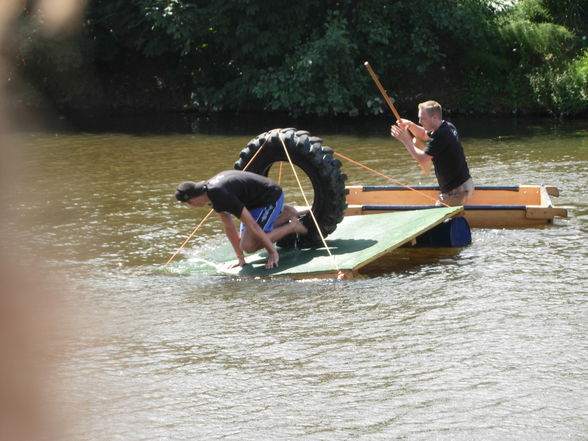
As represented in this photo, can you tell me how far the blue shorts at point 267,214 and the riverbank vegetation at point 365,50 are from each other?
1202 centimetres

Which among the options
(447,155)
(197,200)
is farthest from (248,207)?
(447,155)

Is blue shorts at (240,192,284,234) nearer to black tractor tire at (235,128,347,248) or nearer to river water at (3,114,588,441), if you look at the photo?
black tractor tire at (235,128,347,248)

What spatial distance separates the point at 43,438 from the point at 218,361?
165 cm

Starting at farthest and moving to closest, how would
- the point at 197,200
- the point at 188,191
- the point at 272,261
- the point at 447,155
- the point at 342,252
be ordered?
the point at 447,155
the point at 342,252
the point at 272,261
the point at 197,200
the point at 188,191

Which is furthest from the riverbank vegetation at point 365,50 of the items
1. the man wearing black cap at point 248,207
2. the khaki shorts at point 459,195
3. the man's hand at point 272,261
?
the man's hand at point 272,261

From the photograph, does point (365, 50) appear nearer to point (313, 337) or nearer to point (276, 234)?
point (276, 234)

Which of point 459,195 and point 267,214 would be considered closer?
point 267,214

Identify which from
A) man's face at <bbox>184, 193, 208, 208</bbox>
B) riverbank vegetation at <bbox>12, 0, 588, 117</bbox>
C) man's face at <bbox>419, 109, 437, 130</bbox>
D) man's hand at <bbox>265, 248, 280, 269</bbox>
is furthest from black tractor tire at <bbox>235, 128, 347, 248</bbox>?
riverbank vegetation at <bbox>12, 0, 588, 117</bbox>

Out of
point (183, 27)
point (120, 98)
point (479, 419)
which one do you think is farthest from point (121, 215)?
point (120, 98)

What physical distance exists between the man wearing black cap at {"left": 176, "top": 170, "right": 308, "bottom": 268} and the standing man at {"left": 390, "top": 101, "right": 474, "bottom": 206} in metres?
1.63

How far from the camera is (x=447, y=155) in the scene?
419 inches

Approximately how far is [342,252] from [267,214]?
886 millimetres

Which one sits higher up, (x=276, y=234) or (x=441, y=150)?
(x=441, y=150)

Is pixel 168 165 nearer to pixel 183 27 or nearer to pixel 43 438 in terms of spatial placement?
pixel 183 27
